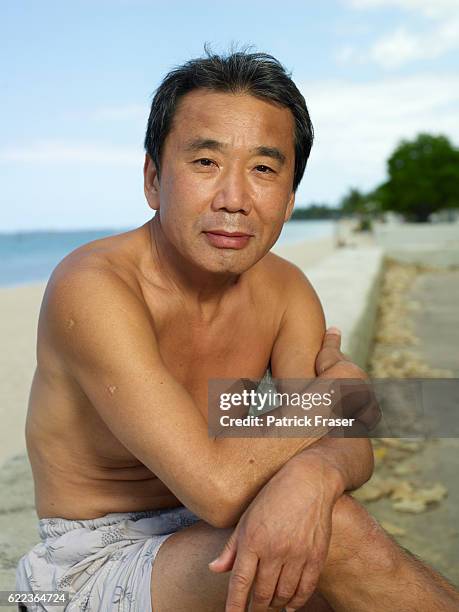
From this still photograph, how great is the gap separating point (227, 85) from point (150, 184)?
0.43m

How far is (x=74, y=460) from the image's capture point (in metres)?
2.25

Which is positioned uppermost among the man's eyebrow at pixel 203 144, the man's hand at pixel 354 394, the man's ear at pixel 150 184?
the man's eyebrow at pixel 203 144

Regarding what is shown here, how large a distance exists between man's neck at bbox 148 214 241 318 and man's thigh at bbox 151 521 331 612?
80 centimetres

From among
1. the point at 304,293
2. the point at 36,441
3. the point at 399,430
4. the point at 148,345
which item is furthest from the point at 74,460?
the point at 399,430

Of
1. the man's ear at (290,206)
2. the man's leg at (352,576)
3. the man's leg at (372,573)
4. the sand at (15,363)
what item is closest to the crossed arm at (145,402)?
the man's leg at (352,576)

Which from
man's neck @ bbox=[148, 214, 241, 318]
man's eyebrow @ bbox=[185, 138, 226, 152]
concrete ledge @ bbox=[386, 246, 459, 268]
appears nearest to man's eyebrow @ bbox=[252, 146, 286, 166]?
man's eyebrow @ bbox=[185, 138, 226, 152]

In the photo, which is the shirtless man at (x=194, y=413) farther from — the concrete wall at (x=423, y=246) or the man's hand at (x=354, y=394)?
the concrete wall at (x=423, y=246)

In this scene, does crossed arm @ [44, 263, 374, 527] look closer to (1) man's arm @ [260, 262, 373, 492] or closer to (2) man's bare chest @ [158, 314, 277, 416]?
(1) man's arm @ [260, 262, 373, 492]

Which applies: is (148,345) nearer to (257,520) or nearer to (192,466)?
(192,466)

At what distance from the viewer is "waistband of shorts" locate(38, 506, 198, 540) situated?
88.0 inches

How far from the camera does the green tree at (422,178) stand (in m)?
57.1

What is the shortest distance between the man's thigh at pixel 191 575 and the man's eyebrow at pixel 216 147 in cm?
105

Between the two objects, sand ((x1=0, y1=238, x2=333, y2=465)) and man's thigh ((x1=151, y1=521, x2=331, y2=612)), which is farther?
sand ((x1=0, y1=238, x2=333, y2=465))

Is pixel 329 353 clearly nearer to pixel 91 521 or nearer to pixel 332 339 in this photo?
pixel 332 339
